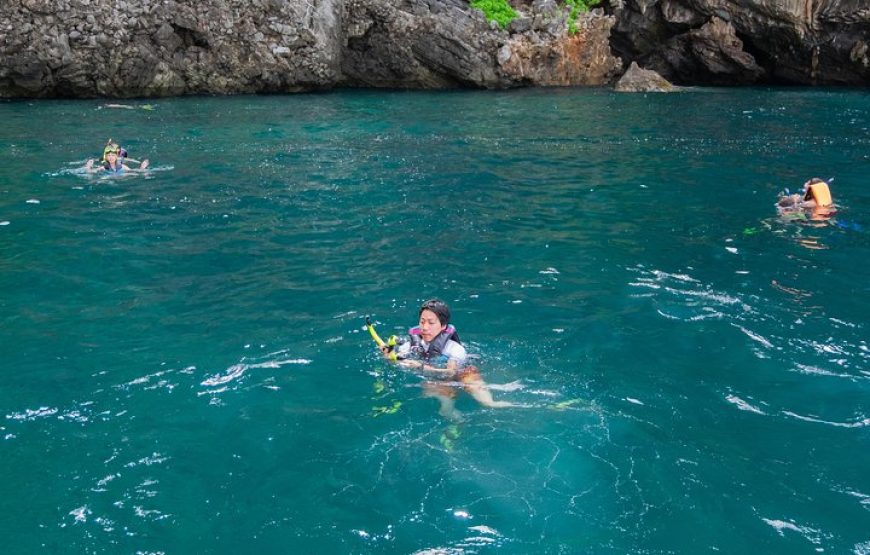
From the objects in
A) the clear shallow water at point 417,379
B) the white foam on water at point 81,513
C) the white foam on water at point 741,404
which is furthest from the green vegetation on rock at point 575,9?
the white foam on water at point 81,513

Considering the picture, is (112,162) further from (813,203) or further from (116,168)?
(813,203)

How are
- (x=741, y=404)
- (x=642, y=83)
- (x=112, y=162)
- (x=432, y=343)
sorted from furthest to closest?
(x=642, y=83), (x=112, y=162), (x=432, y=343), (x=741, y=404)

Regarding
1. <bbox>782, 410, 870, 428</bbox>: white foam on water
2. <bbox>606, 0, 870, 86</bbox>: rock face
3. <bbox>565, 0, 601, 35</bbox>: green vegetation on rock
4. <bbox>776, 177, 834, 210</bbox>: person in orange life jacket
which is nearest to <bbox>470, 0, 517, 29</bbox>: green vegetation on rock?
<bbox>565, 0, 601, 35</bbox>: green vegetation on rock

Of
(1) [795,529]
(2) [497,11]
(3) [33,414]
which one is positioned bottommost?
(3) [33,414]

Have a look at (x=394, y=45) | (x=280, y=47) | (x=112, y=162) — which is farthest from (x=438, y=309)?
(x=394, y=45)

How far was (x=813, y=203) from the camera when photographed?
12844mm

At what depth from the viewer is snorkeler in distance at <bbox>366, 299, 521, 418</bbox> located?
7.47 m

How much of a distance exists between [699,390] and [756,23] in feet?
95.5

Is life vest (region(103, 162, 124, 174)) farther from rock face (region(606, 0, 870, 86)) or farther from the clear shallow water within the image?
rock face (region(606, 0, 870, 86))

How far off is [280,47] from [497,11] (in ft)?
29.5

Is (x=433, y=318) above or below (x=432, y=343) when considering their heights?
above

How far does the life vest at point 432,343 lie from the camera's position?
7.63 meters

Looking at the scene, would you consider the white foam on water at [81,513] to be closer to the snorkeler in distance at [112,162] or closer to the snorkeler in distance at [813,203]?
the snorkeler in distance at [813,203]

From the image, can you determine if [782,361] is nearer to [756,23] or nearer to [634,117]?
[634,117]
